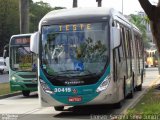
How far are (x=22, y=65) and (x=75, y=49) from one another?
930cm

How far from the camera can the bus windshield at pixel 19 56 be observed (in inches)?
963

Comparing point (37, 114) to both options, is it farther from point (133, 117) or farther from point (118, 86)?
point (133, 117)

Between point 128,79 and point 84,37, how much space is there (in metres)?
4.55

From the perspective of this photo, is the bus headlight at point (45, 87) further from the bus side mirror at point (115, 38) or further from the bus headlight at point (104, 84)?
the bus side mirror at point (115, 38)

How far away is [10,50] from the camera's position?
24.6 meters

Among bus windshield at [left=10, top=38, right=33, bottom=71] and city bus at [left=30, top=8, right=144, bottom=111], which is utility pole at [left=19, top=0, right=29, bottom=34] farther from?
city bus at [left=30, top=8, right=144, bottom=111]

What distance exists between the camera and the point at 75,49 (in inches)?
611

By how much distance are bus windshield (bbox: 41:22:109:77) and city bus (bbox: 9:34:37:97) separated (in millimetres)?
8677

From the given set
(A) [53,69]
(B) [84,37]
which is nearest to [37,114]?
(A) [53,69]

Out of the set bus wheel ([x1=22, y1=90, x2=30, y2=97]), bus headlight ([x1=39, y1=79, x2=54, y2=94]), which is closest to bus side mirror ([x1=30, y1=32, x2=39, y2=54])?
bus headlight ([x1=39, y1=79, x2=54, y2=94])

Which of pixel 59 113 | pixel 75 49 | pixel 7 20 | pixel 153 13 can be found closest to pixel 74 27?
pixel 75 49

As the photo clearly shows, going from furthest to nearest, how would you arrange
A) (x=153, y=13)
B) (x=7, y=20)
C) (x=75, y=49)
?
(x=7, y=20) < (x=75, y=49) < (x=153, y=13)

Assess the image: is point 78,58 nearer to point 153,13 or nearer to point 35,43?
point 35,43

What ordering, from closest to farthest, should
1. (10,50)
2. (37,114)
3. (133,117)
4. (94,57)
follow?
(133,117)
(94,57)
(37,114)
(10,50)
